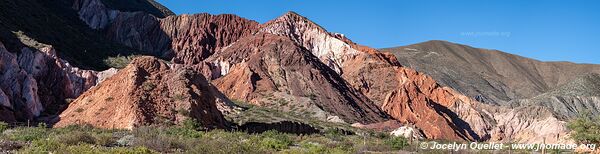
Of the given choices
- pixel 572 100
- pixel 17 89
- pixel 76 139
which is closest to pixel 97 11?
pixel 17 89

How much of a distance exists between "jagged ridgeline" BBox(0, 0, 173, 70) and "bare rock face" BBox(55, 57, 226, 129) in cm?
1211

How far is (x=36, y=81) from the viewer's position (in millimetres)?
55781

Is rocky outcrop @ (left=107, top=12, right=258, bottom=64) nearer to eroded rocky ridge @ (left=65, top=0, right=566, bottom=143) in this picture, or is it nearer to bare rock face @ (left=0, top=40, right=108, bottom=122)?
eroded rocky ridge @ (left=65, top=0, right=566, bottom=143)

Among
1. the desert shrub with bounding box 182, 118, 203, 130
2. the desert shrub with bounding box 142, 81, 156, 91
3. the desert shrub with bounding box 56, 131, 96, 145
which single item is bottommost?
the desert shrub with bounding box 56, 131, 96, 145

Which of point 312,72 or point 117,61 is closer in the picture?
point 117,61

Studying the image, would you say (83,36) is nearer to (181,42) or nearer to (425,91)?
(181,42)

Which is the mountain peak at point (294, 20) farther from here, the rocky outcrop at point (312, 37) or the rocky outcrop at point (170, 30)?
the rocky outcrop at point (170, 30)

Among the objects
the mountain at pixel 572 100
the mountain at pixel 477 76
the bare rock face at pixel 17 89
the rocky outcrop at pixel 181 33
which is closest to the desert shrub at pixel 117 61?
the rocky outcrop at pixel 181 33

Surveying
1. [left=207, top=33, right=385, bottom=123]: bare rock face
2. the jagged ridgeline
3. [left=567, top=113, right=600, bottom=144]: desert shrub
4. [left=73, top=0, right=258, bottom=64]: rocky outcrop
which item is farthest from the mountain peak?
[left=567, top=113, right=600, bottom=144]: desert shrub

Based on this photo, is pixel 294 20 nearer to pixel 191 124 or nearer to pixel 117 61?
pixel 117 61

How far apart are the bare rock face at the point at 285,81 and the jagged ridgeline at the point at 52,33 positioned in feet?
47.9

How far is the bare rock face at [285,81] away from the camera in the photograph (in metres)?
84.3

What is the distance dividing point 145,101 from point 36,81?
→ 13.1 m

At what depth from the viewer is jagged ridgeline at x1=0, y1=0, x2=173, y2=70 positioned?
2576 inches
